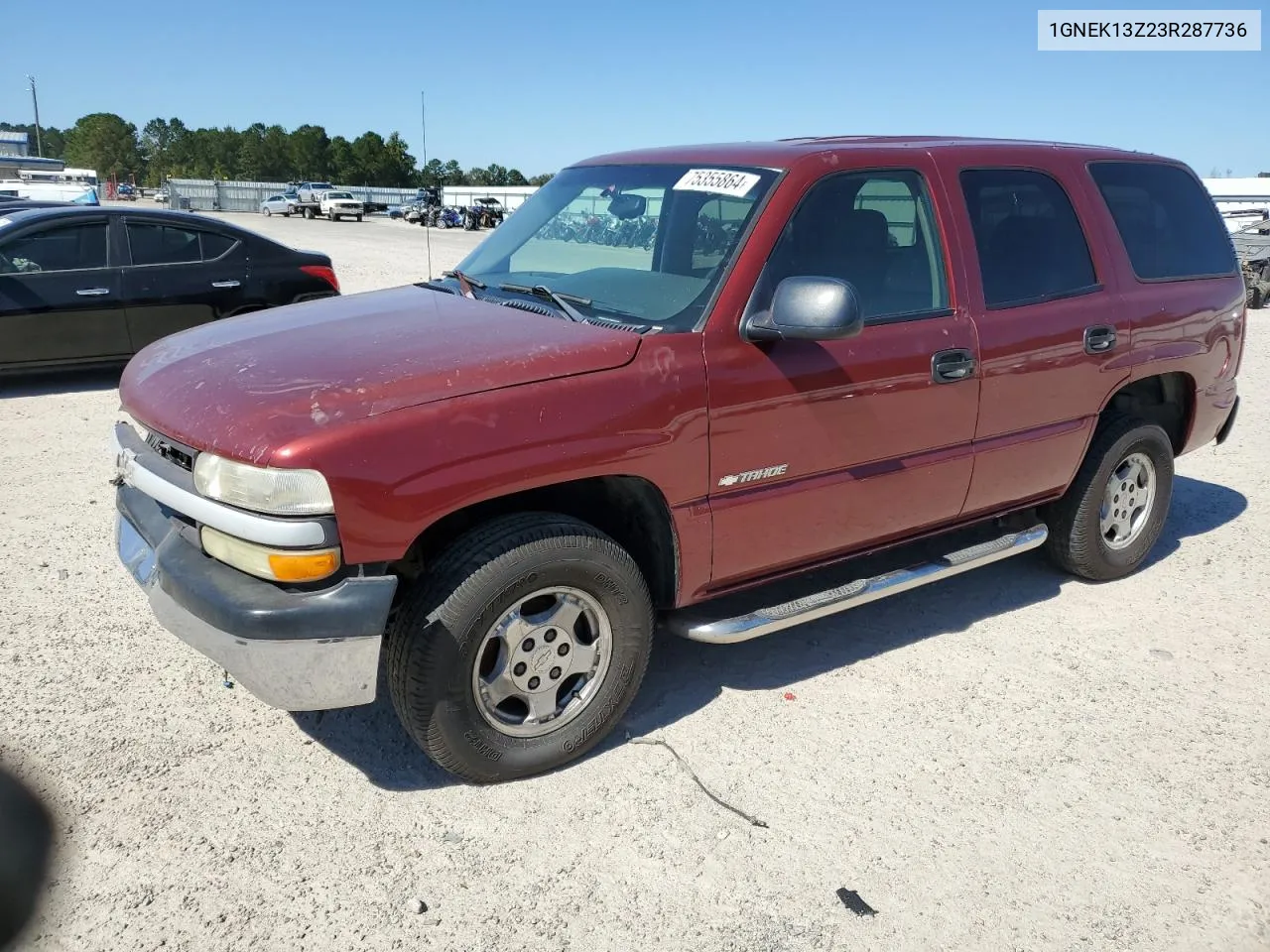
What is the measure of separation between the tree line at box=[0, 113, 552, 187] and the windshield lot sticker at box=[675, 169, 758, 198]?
8566 cm

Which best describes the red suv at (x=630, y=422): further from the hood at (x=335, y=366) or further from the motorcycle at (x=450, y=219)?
the motorcycle at (x=450, y=219)

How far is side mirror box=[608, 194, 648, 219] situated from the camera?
3.89 m


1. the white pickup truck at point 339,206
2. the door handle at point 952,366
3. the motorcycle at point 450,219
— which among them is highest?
the white pickup truck at point 339,206

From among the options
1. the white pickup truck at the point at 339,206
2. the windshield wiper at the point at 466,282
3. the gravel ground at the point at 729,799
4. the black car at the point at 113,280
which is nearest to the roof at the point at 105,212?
the black car at the point at 113,280

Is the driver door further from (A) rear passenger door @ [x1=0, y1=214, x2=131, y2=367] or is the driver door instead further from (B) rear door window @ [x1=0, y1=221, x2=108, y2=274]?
(B) rear door window @ [x1=0, y1=221, x2=108, y2=274]

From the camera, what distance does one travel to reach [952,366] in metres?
3.77

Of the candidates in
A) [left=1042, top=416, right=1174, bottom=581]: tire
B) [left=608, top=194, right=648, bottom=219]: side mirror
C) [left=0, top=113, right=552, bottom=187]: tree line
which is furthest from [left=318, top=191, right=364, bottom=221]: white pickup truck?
[left=1042, top=416, right=1174, bottom=581]: tire

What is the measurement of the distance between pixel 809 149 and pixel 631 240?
0.74 meters

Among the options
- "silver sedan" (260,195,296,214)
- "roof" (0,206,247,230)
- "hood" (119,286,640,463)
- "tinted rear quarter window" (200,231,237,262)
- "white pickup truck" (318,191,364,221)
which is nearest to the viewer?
"hood" (119,286,640,463)

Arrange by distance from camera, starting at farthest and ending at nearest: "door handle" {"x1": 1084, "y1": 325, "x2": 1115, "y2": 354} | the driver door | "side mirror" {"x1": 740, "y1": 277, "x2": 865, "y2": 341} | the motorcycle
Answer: the motorcycle < "door handle" {"x1": 1084, "y1": 325, "x2": 1115, "y2": 354} < the driver door < "side mirror" {"x1": 740, "y1": 277, "x2": 865, "y2": 341}

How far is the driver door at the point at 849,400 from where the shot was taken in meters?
3.31

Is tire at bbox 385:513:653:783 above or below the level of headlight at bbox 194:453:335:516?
below

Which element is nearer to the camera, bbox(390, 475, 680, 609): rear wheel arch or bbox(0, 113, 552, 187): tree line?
bbox(390, 475, 680, 609): rear wheel arch

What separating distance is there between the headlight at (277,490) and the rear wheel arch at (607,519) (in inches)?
16.3
